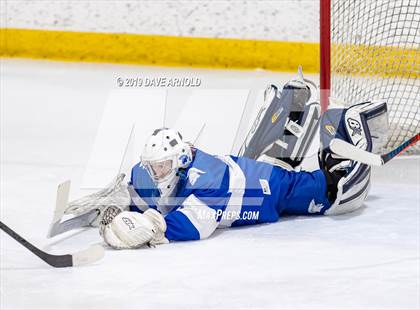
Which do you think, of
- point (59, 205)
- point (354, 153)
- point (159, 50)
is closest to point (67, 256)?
point (59, 205)

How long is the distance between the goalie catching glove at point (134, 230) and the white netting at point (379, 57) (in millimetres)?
1203

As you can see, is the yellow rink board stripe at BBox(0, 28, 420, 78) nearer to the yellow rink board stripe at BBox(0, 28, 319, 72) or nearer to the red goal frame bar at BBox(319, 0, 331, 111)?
the yellow rink board stripe at BBox(0, 28, 319, 72)

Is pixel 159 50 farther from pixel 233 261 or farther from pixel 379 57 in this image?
pixel 233 261

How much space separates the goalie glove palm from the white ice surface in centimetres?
4

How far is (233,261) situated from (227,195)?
8.6 inches

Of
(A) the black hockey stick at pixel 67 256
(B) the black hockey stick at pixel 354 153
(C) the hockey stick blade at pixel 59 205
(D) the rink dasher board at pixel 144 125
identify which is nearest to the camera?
(A) the black hockey stick at pixel 67 256

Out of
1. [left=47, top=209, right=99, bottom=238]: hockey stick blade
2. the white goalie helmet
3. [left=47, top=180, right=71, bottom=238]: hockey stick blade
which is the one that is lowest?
[left=47, top=209, right=99, bottom=238]: hockey stick blade

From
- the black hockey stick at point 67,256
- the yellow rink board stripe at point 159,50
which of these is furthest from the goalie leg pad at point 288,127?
the yellow rink board stripe at point 159,50

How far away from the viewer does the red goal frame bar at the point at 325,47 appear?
3453 mm

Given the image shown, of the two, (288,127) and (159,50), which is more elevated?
(288,127)

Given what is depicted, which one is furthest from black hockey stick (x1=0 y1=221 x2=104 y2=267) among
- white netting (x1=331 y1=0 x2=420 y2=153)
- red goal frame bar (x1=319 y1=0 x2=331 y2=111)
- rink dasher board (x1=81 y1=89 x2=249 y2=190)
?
white netting (x1=331 y1=0 x2=420 y2=153)

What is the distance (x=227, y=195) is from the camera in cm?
263

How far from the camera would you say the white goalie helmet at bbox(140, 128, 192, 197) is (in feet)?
8.34

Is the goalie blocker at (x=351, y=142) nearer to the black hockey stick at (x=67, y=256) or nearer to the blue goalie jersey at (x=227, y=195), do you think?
the blue goalie jersey at (x=227, y=195)
